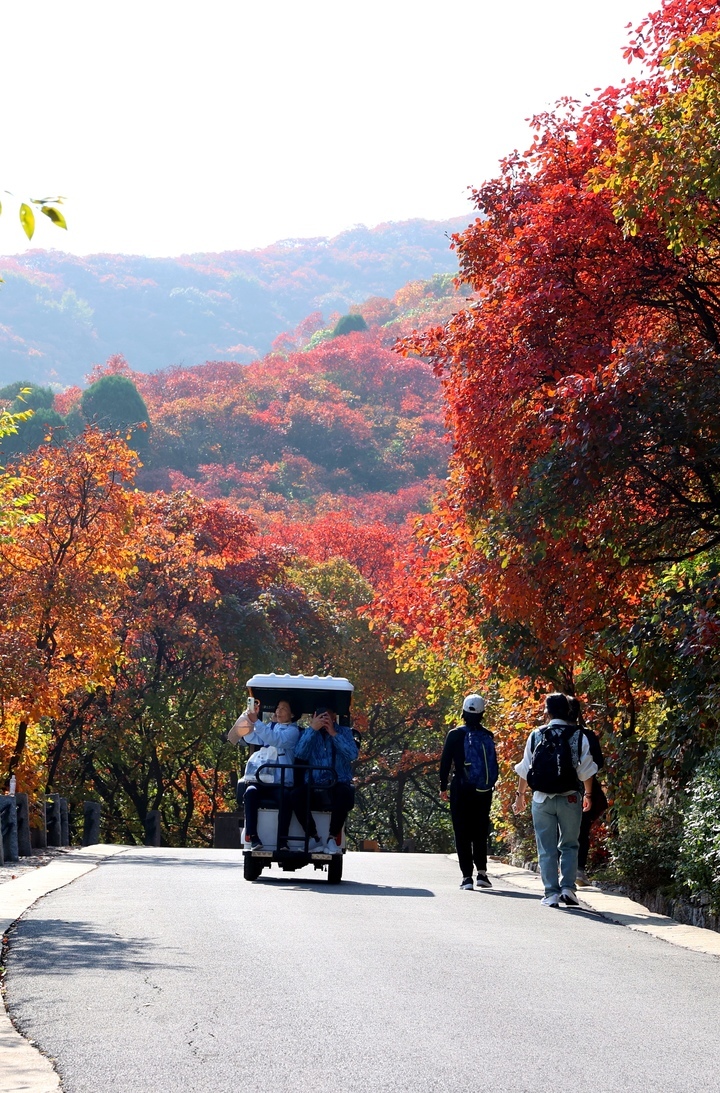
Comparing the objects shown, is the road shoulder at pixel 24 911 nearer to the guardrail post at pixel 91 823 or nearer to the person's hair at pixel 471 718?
the guardrail post at pixel 91 823

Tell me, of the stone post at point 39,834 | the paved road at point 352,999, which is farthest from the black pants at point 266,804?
the stone post at point 39,834

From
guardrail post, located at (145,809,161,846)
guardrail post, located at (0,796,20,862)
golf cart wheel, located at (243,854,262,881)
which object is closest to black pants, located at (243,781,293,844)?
golf cart wheel, located at (243,854,262,881)

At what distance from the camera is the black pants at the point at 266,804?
1605cm

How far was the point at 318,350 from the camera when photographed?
348 ft

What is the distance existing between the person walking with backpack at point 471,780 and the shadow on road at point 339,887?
0.90 metres

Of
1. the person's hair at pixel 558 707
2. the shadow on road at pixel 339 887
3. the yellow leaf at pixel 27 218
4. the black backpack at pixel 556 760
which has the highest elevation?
the yellow leaf at pixel 27 218

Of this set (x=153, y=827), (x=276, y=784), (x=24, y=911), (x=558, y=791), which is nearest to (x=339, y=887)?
(x=276, y=784)

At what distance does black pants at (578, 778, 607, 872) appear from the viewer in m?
15.2

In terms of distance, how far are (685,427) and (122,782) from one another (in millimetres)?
26910

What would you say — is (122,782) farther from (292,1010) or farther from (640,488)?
(292,1010)

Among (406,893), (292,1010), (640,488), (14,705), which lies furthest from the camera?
(14,705)

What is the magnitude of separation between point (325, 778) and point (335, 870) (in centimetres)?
106

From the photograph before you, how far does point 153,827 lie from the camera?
38.1 m

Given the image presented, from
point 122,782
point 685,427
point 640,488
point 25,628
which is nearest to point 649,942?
point 685,427
